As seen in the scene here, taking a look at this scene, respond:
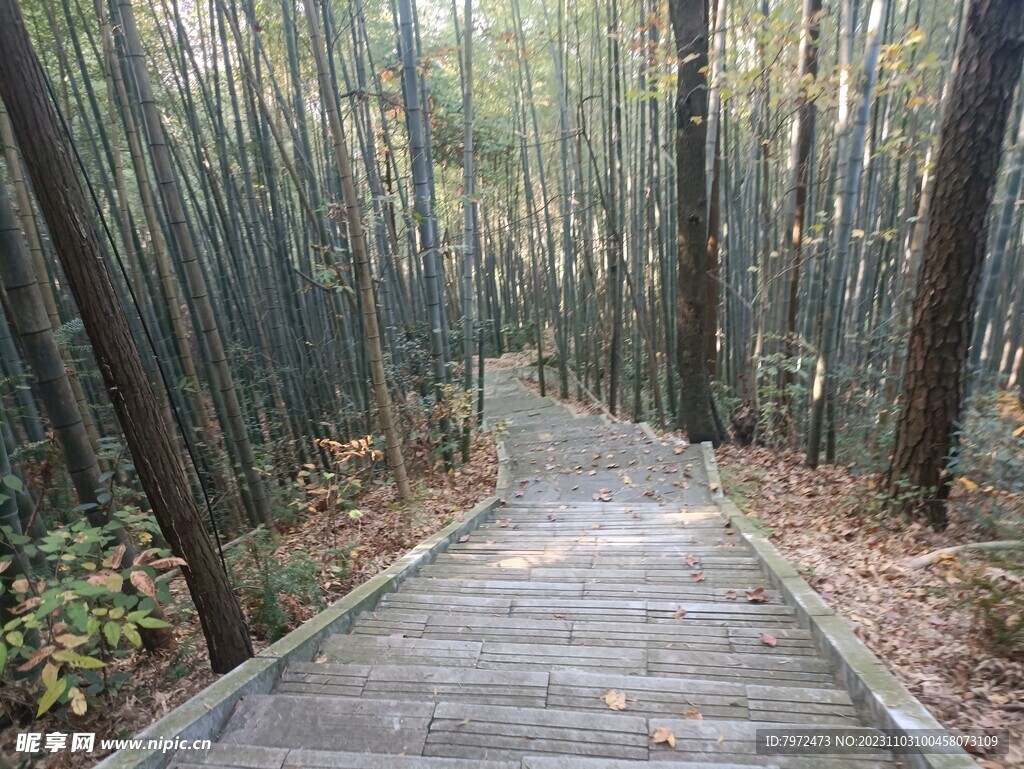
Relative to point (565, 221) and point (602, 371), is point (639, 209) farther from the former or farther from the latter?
point (602, 371)

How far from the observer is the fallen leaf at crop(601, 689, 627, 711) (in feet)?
6.15

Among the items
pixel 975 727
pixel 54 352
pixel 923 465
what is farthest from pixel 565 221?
pixel 975 727

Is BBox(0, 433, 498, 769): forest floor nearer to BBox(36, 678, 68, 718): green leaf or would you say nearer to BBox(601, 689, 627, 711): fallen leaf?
BBox(36, 678, 68, 718): green leaf

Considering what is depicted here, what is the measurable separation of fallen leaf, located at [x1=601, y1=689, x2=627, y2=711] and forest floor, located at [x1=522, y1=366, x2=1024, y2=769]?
93 cm

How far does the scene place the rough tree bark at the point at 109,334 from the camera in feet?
5.65

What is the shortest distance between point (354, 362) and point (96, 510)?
3.90 meters

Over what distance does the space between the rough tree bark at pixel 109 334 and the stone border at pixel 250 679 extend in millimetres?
161

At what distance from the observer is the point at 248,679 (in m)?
2.03

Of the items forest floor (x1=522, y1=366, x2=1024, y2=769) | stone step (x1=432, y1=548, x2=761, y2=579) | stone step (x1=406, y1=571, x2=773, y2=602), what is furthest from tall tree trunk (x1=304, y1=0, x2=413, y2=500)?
forest floor (x1=522, y1=366, x2=1024, y2=769)

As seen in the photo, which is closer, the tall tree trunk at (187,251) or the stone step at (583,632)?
the stone step at (583,632)

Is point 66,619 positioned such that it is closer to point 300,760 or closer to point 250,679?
point 250,679

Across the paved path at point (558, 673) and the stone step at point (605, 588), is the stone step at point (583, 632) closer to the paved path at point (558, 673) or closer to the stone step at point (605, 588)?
the paved path at point (558, 673)

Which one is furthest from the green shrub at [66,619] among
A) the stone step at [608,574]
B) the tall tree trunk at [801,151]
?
the tall tree trunk at [801,151]

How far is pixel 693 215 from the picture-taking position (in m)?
5.77
